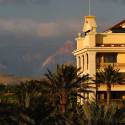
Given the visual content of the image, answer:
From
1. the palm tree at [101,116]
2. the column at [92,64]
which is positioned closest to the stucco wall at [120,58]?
the column at [92,64]

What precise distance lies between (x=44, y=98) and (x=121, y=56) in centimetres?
2534

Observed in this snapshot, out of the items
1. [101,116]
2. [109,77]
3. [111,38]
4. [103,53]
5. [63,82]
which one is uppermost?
[111,38]

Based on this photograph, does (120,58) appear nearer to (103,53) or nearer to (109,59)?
(109,59)

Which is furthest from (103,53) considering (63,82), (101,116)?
(101,116)

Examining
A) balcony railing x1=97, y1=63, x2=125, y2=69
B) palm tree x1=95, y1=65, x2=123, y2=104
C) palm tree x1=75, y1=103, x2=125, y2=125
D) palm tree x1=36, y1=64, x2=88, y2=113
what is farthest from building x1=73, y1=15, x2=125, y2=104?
palm tree x1=75, y1=103, x2=125, y2=125

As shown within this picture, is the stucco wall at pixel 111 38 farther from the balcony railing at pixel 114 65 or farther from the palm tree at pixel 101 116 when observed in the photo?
the palm tree at pixel 101 116

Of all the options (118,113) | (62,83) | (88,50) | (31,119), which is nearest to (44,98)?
(31,119)

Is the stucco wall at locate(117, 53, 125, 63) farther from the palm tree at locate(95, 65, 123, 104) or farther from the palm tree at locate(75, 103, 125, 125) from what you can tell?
the palm tree at locate(75, 103, 125, 125)

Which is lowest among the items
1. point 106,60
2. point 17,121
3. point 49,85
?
→ point 17,121

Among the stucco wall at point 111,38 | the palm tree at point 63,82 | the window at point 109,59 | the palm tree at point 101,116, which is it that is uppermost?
the stucco wall at point 111,38

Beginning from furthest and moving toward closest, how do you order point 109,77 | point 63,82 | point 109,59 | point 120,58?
point 109,59 → point 120,58 → point 109,77 → point 63,82

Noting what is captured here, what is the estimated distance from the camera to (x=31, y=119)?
86.6ft

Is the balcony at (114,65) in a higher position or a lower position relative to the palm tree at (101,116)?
higher

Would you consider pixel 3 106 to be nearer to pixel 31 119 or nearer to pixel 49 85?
pixel 31 119
